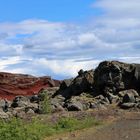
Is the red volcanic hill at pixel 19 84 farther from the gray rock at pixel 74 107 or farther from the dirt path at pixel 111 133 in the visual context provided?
the dirt path at pixel 111 133

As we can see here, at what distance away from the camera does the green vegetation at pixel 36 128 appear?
14.5 meters

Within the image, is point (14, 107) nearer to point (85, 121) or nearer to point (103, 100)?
point (103, 100)

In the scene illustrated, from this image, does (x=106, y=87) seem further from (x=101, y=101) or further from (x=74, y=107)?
(x=74, y=107)

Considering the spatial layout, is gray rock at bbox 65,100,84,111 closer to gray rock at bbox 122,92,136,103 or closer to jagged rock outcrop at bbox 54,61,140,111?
jagged rock outcrop at bbox 54,61,140,111

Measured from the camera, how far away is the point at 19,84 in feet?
123

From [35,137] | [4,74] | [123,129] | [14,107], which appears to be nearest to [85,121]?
[123,129]

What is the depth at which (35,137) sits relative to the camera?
1475cm

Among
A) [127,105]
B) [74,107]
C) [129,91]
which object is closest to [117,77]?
[129,91]

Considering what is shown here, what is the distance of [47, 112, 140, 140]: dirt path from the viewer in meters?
16.5

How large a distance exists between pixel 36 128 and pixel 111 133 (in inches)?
102

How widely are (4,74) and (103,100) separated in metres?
12.5

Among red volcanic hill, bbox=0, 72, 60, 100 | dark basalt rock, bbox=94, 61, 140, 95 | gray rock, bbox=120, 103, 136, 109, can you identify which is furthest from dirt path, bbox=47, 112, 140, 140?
red volcanic hill, bbox=0, 72, 60, 100

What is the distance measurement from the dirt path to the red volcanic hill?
18.2 meters

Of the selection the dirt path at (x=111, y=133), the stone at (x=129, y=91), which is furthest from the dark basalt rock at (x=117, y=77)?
the dirt path at (x=111, y=133)
